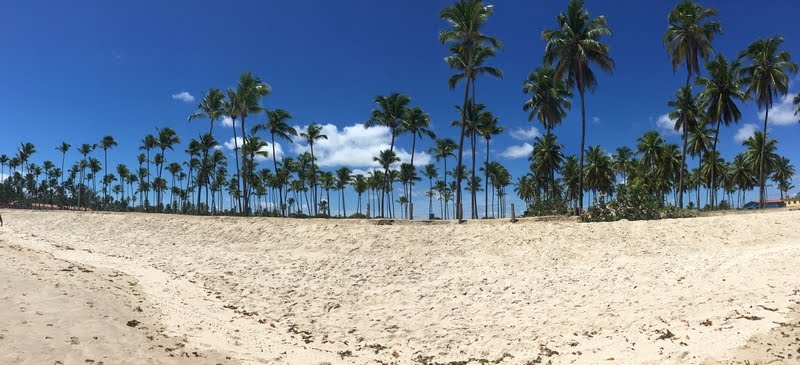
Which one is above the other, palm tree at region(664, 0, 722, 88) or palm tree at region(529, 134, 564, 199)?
palm tree at region(664, 0, 722, 88)

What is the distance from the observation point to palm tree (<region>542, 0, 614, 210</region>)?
31.8 m

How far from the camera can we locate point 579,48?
31.9 m

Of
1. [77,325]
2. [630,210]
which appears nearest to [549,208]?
[630,210]

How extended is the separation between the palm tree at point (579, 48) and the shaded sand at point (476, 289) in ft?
41.8

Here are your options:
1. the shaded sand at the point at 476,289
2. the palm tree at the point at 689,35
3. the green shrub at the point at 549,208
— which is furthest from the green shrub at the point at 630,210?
the palm tree at the point at 689,35

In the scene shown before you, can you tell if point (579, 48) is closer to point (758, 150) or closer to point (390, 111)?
point (390, 111)

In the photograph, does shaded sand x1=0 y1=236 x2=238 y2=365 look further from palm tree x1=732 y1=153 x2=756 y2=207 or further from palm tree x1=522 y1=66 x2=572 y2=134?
palm tree x1=732 y1=153 x2=756 y2=207

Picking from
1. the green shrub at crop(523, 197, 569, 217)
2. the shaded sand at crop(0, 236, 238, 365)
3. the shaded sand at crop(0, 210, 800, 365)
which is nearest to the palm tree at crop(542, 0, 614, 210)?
the green shrub at crop(523, 197, 569, 217)

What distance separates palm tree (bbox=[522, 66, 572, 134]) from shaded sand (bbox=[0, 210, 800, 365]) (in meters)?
A: 21.4

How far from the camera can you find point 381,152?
66.4 metres

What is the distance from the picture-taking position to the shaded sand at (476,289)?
10555 millimetres

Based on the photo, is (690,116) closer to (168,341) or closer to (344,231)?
(344,231)

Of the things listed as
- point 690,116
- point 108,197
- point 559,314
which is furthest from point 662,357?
point 108,197

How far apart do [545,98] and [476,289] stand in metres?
29.9
